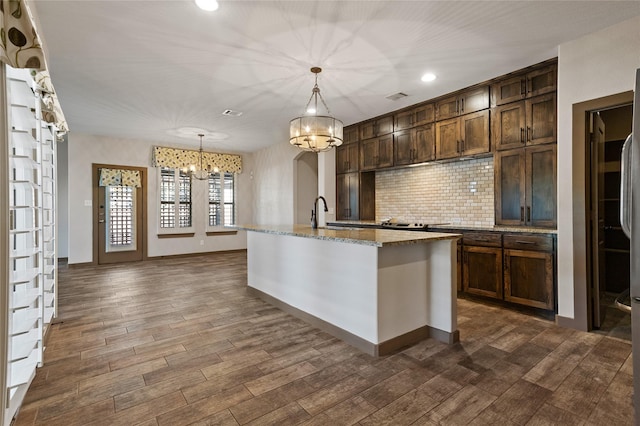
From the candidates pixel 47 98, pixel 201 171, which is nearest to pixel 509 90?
pixel 47 98

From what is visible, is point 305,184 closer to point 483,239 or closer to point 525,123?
point 483,239

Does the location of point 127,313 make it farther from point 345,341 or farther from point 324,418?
point 324,418

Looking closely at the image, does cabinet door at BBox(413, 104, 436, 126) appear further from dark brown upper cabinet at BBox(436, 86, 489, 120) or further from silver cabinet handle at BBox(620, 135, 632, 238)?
silver cabinet handle at BBox(620, 135, 632, 238)

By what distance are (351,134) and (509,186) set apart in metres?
3.02

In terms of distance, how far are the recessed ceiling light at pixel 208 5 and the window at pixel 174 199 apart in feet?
19.0

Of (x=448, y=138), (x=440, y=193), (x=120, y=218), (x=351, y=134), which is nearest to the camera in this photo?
(x=448, y=138)

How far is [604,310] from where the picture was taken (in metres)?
3.41

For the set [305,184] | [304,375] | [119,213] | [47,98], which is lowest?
[304,375]

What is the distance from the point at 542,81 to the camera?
11.5 feet

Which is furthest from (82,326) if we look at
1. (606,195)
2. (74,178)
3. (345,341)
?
(606,195)

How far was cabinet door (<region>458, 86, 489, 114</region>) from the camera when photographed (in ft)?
13.1

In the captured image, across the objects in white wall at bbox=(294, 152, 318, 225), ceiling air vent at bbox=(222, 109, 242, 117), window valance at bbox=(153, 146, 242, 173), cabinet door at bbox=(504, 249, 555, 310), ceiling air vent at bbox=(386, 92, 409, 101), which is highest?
ceiling air vent at bbox=(222, 109, 242, 117)

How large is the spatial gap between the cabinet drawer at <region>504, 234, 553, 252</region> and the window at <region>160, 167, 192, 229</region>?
6870 mm

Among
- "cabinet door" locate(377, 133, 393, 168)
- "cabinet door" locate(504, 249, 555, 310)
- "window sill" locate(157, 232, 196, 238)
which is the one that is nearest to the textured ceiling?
"cabinet door" locate(377, 133, 393, 168)
